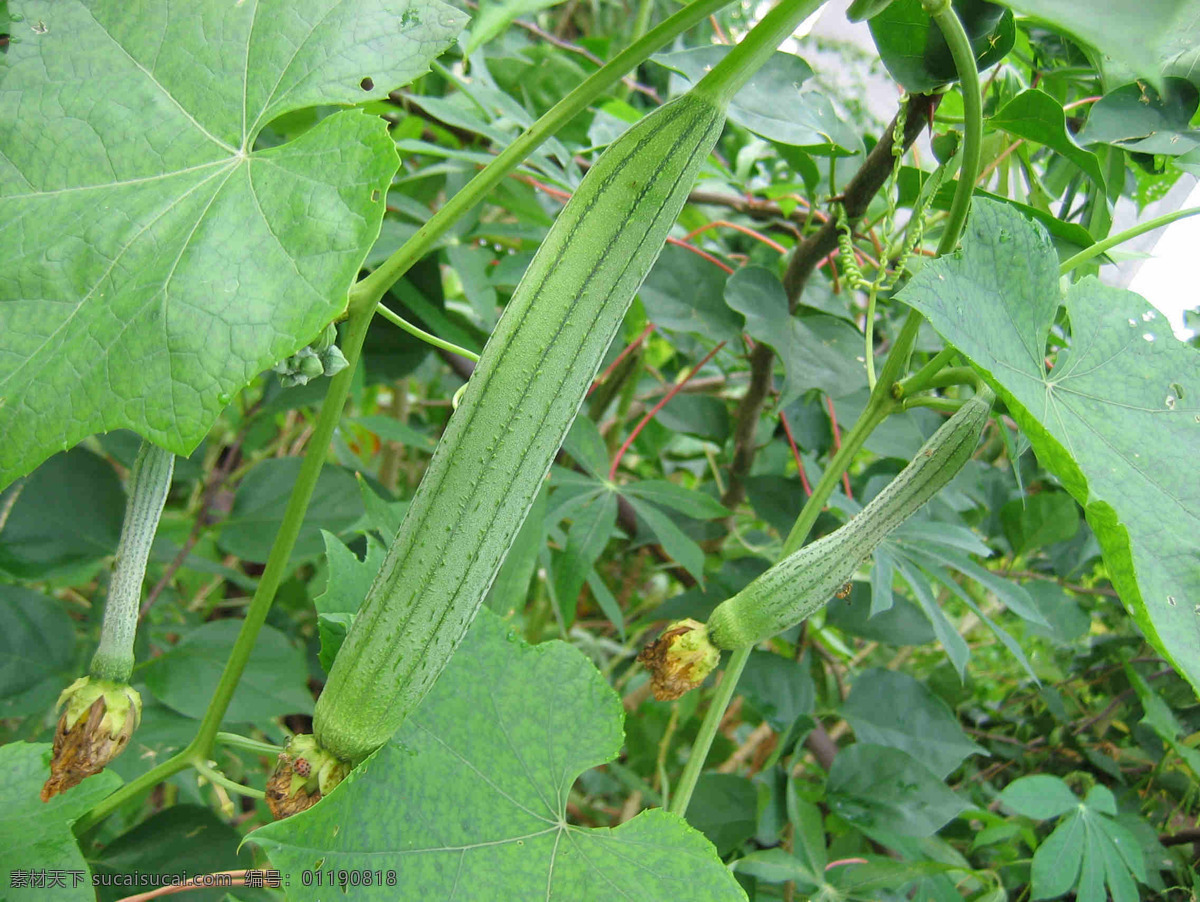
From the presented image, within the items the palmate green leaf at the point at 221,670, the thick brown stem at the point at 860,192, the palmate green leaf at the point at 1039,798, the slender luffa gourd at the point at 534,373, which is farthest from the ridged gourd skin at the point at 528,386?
the palmate green leaf at the point at 1039,798

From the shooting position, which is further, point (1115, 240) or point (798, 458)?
point (798, 458)

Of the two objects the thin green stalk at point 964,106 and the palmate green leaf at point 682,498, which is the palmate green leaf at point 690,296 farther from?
the thin green stalk at point 964,106

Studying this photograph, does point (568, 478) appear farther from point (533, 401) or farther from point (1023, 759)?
point (1023, 759)

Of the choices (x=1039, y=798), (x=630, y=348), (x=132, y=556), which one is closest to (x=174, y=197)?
(x=132, y=556)

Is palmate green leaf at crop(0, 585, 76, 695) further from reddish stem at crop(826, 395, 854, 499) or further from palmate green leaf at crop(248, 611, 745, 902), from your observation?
reddish stem at crop(826, 395, 854, 499)

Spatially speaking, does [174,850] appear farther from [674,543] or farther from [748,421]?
[748,421]

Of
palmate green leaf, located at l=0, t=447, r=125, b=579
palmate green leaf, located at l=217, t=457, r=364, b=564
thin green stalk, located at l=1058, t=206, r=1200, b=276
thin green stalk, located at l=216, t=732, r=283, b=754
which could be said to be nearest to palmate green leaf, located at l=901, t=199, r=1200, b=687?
thin green stalk, located at l=1058, t=206, r=1200, b=276
